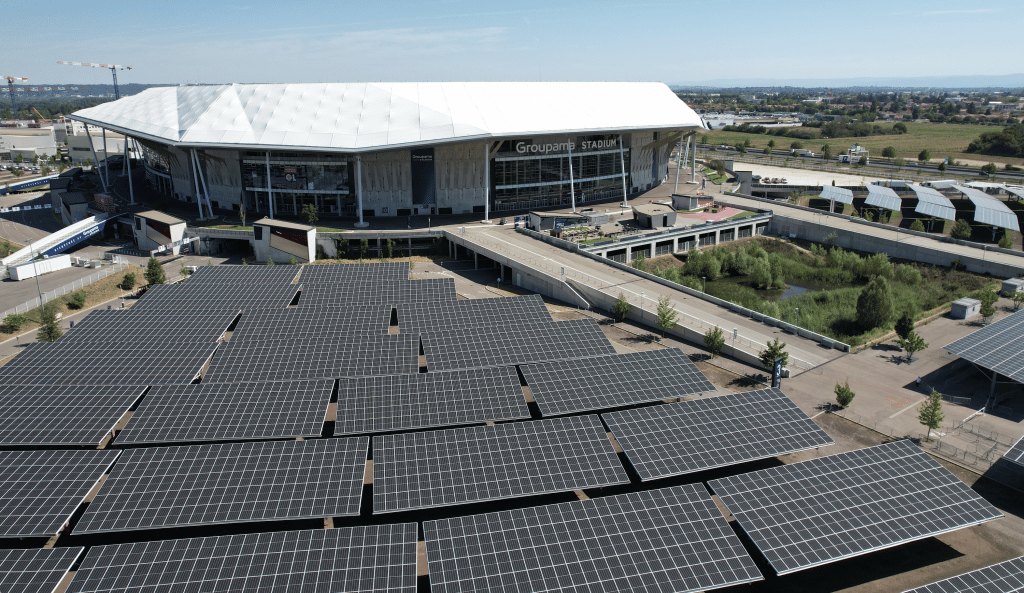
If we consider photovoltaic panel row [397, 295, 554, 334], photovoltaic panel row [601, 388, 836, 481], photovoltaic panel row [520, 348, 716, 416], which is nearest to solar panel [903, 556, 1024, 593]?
photovoltaic panel row [601, 388, 836, 481]

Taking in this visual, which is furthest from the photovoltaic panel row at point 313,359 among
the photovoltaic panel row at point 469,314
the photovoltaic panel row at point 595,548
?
the photovoltaic panel row at point 595,548

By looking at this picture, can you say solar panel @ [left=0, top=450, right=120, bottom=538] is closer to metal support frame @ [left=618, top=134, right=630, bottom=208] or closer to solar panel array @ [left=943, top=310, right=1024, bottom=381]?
solar panel array @ [left=943, top=310, right=1024, bottom=381]

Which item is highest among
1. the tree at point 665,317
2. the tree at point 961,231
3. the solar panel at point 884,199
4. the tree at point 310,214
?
the tree at point 310,214

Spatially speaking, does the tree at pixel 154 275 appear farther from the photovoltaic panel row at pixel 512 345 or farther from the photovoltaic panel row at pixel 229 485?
the photovoltaic panel row at pixel 229 485

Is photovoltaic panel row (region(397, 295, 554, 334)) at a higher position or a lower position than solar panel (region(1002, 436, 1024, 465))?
higher

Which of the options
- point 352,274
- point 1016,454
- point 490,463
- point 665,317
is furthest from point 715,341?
point 352,274

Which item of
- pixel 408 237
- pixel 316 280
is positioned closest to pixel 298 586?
pixel 316 280
